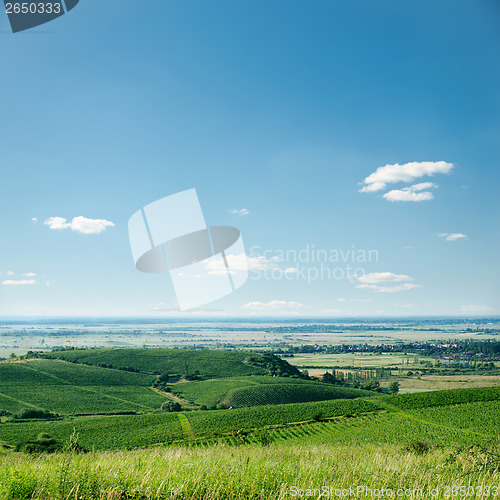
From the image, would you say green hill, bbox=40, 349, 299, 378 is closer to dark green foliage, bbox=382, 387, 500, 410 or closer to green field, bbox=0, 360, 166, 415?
green field, bbox=0, 360, 166, 415

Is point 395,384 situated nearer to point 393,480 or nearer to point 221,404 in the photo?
point 221,404

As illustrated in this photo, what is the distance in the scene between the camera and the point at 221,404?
3302 inches

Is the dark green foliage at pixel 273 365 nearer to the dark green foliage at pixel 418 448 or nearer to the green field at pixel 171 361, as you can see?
the green field at pixel 171 361

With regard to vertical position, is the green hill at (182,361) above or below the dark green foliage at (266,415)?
below

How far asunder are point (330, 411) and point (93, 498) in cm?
6990

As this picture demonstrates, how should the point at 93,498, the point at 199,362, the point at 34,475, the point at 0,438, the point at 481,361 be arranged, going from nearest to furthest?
the point at 93,498, the point at 34,475, the point at 0,438, the point at 199,362, the point at 481,361

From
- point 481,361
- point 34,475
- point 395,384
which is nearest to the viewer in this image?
point 34,475

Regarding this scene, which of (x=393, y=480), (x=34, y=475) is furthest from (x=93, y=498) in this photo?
(x=393, y=480)

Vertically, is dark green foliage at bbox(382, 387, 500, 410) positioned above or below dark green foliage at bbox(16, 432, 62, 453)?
below

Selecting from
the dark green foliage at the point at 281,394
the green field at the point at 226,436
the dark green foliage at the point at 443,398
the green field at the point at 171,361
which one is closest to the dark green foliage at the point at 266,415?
the green field at the point at 226,436

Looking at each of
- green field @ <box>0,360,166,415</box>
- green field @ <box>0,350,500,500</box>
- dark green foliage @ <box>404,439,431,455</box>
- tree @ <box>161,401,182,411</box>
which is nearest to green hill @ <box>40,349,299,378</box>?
green field @ <box>0,350,500,500</box>

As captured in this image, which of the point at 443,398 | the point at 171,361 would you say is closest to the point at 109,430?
the point at 443,398

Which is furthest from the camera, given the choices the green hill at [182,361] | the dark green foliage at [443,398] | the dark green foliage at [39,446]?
the green hill at [182,361]

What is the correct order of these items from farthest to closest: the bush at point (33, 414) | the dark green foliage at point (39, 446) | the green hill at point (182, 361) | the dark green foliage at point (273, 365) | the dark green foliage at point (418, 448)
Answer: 1. the dark green foliage at point (273, 365)
2. the green hill at point (182, 361)
3. the bush at point (33, 414)
4. the dark green foliage at point (39, 446)
5. the dark green foliage at point (418, 448)
